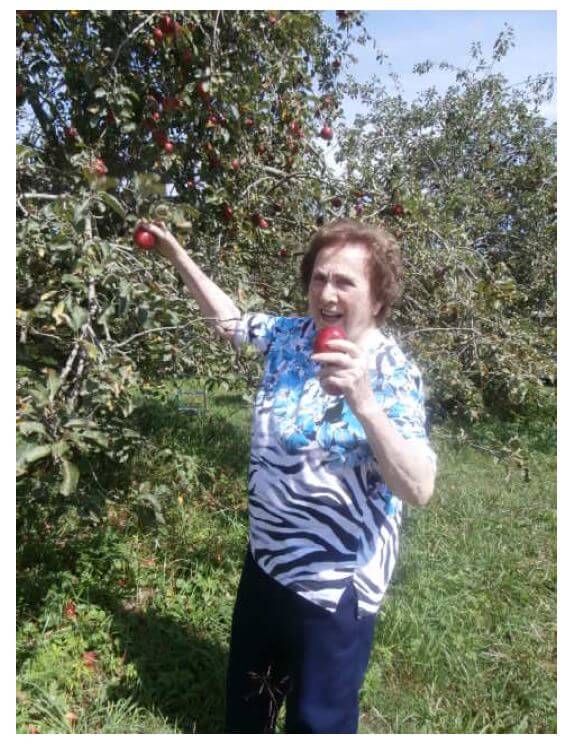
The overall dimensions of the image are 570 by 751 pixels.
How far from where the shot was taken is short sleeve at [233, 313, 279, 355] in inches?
56.2

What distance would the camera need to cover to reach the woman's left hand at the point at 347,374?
914 millimetres

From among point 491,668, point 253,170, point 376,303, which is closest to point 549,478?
point 491,668

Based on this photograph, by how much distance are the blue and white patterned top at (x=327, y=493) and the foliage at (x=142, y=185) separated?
1.47 feet

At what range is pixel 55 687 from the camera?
185cm

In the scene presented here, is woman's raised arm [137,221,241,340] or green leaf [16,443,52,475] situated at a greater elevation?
woman's raised arm [137,221,241,340]

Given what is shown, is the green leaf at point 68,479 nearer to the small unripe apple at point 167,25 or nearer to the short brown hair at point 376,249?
the short brown hair at point 376,249

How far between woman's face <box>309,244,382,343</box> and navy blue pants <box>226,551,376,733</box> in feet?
1.88

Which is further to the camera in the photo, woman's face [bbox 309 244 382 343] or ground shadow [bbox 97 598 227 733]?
ground shadow [bbox 97 598 227 733]

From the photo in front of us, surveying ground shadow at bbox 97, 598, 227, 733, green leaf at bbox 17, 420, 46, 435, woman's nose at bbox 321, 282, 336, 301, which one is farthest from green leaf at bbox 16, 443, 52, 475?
ground shadow at bbox 97, 598, 227, 733

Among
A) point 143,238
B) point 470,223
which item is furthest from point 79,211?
point 470,223

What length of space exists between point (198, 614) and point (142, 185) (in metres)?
1.74

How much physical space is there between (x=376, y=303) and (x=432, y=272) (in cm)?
136

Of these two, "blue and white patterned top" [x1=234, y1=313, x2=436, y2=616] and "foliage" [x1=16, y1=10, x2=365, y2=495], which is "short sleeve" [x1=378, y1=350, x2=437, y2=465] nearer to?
"blue and white patterned top" [x1=234, y1=313, x2=436, y2=616]

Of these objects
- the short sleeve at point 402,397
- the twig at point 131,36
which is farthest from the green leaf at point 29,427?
the twig at point 131,36
